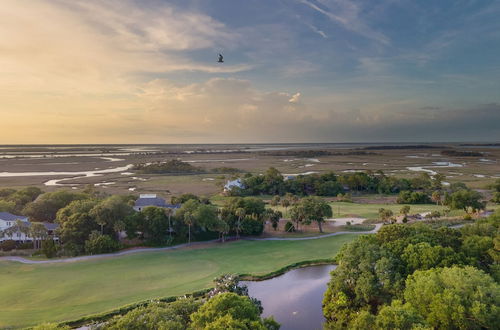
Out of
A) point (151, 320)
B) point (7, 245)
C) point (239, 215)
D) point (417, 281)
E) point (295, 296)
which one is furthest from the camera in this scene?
point (239, 215)

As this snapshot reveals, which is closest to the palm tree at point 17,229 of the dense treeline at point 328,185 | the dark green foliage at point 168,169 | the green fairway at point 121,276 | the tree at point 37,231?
the tree at point 37,231

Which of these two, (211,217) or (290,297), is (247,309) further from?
(211,217)

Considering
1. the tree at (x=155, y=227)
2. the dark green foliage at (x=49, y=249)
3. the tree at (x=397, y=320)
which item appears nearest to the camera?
the tree at (x=397, y=320)

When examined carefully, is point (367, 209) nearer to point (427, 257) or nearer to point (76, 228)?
point (427, 257)

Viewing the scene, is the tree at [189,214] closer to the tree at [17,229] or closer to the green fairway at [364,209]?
the tree at [17,229]

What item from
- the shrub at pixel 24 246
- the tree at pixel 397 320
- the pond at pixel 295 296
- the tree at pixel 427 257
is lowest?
the pond at pixel 295 296

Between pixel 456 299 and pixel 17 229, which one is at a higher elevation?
pixel 456 299

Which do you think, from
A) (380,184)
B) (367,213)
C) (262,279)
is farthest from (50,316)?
(380,184)

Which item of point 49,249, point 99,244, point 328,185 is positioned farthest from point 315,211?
point 328,185
